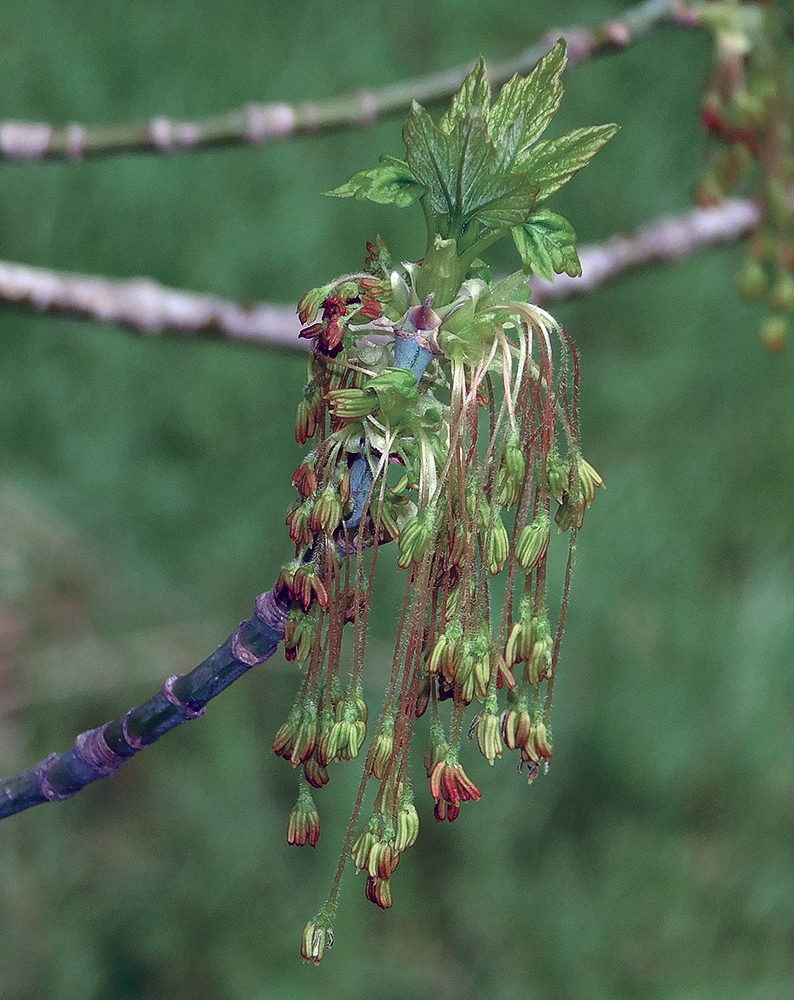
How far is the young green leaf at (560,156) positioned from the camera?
0.44m

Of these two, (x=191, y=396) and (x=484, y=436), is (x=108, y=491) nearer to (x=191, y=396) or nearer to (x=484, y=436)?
(x=191, y=396)

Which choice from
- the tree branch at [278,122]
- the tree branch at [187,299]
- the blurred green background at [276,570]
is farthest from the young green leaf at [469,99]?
the blurred green background at [276,570]

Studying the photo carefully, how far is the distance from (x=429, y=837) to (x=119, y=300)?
5.17 feet

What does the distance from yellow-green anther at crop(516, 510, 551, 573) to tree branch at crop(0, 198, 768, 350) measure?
21.8 inches

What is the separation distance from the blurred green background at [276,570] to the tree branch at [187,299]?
100cm

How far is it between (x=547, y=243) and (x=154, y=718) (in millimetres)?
277

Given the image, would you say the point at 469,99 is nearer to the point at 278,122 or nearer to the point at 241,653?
the point at 241,653

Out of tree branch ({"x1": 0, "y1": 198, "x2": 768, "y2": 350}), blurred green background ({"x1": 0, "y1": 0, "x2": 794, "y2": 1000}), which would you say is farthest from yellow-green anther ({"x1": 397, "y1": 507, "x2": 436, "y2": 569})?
blurred green background ({"x1": 0, "y1": 0, "x2": 794, "y2": 1000})

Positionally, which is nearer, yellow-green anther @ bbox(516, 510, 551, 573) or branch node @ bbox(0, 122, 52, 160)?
yellow-green anther @ bbox(516, 510, 551, 573)

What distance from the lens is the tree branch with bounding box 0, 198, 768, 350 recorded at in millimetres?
1012

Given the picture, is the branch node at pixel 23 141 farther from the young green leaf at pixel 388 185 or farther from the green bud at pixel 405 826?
the green bud at pixel 405 826

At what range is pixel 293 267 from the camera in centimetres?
262

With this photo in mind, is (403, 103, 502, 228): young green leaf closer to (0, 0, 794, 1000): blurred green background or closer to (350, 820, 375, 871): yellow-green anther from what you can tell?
(350, 820, 375, 871): yellow-green anther

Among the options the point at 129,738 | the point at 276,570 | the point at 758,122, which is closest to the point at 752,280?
the point at 758,122
